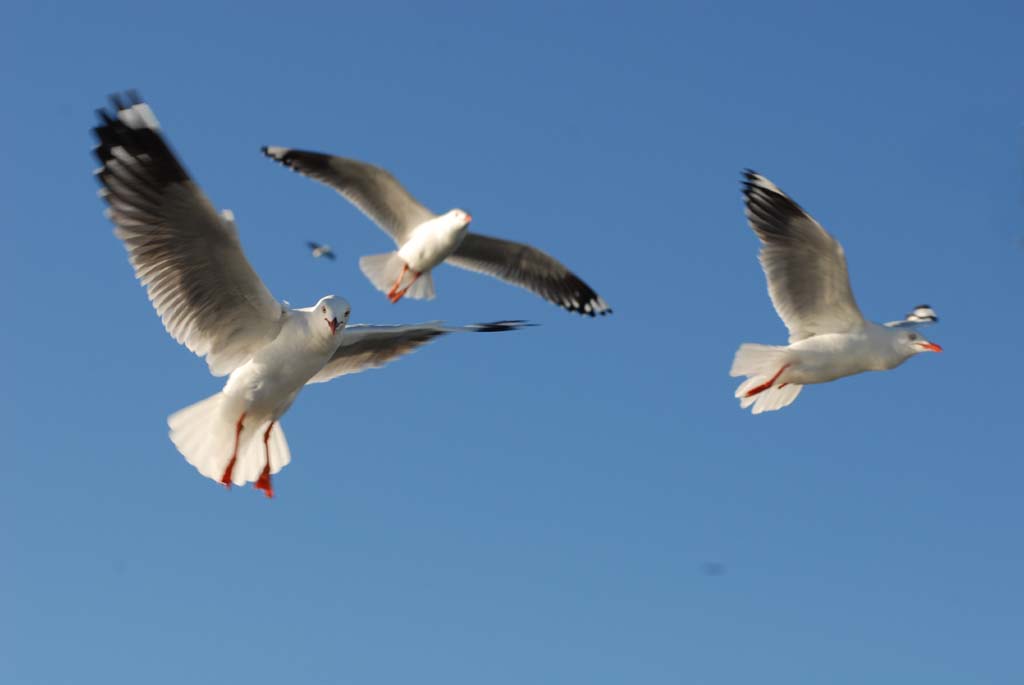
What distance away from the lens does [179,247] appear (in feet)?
22.6

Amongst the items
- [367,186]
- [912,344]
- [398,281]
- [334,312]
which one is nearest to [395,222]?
[367,186]

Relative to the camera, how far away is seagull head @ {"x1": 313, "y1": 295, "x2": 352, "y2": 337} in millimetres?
7035

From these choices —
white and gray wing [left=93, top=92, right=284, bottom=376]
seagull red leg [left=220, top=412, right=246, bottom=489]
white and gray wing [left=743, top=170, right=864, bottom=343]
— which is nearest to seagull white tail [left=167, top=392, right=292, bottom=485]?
seagull red leg [left=220, top=412, right=246, bottom=489]

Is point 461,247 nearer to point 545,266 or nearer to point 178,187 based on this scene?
point 545,266

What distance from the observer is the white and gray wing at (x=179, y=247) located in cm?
661

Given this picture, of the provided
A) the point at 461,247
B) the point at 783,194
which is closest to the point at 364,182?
the point at 461,247

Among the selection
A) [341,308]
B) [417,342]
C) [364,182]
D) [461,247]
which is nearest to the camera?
[341,308]

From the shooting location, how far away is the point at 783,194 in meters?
9.65

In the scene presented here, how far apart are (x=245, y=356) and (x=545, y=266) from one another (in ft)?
20.4

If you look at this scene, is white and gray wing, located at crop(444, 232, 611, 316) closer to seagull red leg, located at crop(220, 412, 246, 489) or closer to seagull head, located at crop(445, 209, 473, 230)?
seagull head, located at crop(445, 209, 473, 230)

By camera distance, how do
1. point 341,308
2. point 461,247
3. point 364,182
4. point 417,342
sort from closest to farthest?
1. point 341,308
2. point 417,342
3. point 364,182
4. point 461,247

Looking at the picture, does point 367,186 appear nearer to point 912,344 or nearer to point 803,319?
point 803,319

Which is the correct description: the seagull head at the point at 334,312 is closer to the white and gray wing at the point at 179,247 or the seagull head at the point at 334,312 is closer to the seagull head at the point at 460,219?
the white and gray wing at the point at 179,247

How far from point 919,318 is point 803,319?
1.76 meters
